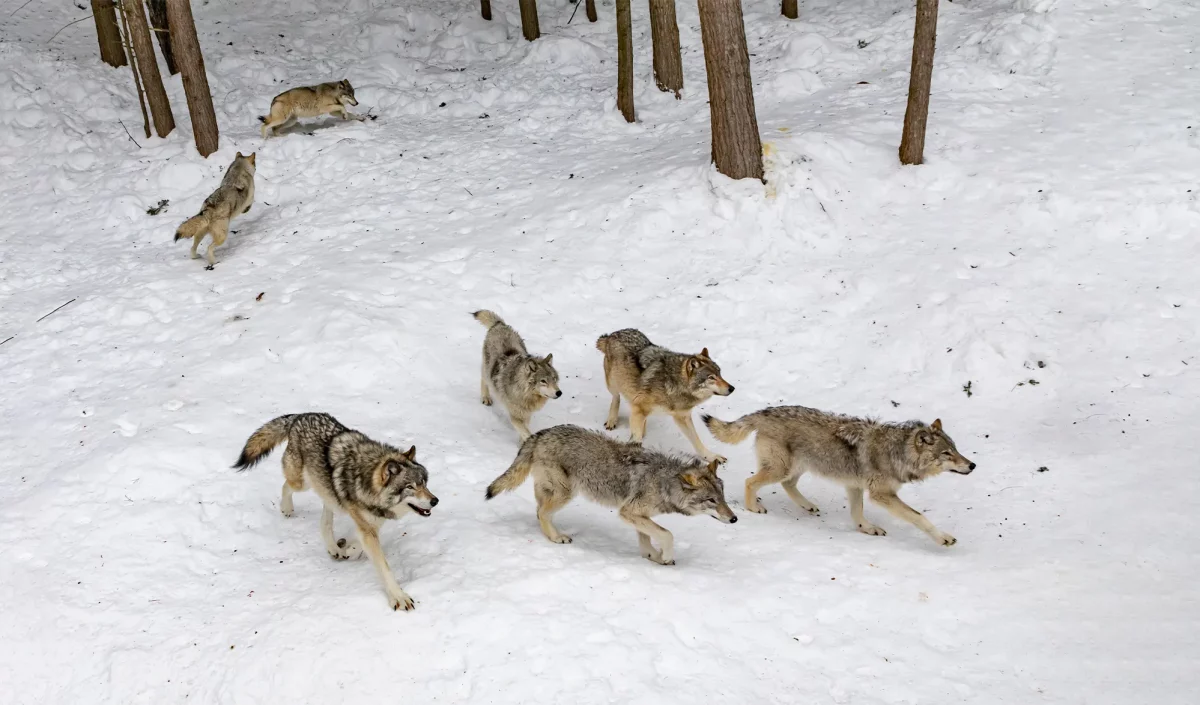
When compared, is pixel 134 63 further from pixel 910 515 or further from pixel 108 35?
pixel 910 515

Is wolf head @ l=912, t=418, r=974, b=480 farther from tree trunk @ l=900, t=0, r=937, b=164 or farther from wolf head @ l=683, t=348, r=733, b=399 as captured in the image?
tree trunk @ l=900, t=0, r=937, b=164

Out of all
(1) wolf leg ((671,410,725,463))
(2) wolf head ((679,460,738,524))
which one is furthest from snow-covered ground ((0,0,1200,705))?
(2) wolf head ((679,460,738,524))

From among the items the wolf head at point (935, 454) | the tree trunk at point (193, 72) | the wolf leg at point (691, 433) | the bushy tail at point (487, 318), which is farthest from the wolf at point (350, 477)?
the tree trunk at point (193, 72)

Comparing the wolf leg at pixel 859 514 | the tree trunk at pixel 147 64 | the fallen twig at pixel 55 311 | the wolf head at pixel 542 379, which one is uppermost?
the tree trunk at pixel 147 64

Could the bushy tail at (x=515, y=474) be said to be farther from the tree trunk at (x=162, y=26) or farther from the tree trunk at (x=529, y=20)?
the tree trunk at (x=162, y=26)

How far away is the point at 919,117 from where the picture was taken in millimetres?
13078

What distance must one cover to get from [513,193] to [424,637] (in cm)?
980

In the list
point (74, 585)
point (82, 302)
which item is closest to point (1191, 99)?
point (74, 585)

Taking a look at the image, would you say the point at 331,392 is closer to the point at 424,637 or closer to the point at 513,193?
the point at 424,637

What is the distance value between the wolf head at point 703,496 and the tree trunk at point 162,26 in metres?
17.0

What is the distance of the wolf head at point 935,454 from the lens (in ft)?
27.0

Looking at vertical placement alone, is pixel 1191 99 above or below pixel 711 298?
above

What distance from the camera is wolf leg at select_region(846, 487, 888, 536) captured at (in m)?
8.53

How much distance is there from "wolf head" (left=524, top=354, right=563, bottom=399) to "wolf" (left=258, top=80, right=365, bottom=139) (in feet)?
33.7
